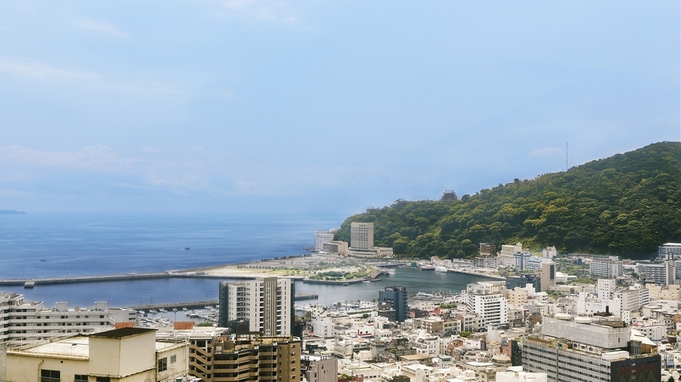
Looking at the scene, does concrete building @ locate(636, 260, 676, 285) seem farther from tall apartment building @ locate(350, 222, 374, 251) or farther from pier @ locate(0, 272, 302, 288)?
tall apartment building @ locate(350, 222, 374, 251)

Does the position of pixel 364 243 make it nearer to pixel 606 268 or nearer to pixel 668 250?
pixel 606 268

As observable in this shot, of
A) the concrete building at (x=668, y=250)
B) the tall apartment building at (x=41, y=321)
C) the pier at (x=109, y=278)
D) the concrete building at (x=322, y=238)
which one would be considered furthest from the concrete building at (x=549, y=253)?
Result: the tall apartment building at (x=41, y=321)

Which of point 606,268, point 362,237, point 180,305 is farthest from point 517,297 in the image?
point 362,237

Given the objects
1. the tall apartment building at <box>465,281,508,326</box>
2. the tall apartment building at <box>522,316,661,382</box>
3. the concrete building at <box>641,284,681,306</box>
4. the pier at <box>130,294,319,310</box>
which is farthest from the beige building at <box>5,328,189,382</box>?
the concrete building at <box>641,284,681,306</box>

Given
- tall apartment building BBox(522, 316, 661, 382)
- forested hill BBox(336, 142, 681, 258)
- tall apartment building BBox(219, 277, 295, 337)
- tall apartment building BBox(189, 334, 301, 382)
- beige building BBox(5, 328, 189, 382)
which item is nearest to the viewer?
beige building BBox(5, 328, 189, 382)

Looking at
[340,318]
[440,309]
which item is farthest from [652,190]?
[340,318]
